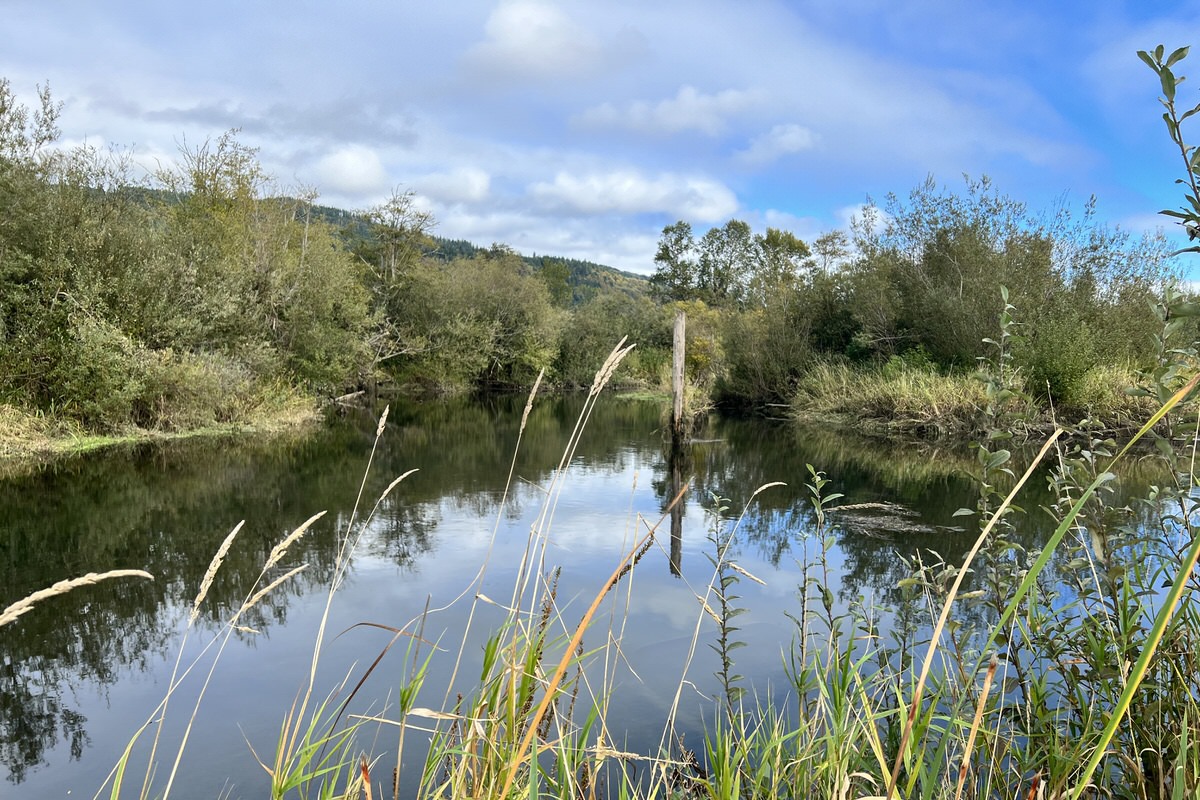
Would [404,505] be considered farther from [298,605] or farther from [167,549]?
[298,605]

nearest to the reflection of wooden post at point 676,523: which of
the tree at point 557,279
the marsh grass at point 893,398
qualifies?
the marsh grass at point 893,398

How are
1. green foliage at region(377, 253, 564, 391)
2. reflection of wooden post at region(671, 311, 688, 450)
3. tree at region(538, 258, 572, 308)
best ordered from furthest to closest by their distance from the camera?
1. tree at region(538, 258, 572, 308)
2. green foliage at region(377, 253, 564, 391)
3. reflection of wooden post at region(671, 311, 688, 450)

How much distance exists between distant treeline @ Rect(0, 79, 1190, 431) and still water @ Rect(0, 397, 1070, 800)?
2.12 meters

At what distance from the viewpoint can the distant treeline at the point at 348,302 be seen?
39.9 feet

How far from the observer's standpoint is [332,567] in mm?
6266

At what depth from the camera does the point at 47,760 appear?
335 centimetres

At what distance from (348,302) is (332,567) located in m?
17.2

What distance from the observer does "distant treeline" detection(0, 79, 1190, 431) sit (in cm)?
1216

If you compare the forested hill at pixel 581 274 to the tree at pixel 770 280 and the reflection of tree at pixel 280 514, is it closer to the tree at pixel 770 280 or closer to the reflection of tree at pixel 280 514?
the tree at pixel 770 280

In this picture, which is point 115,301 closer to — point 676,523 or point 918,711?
point 676,523

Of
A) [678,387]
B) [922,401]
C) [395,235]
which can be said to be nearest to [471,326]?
[395,235]

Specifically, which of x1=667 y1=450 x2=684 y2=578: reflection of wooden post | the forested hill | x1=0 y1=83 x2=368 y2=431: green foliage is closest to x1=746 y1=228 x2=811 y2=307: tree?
x1=667 y1=450 x2=684 y2=578: reflection of wooden post

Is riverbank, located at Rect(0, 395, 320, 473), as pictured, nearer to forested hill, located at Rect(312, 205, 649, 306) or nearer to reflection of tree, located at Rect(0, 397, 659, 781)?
reflection of tree, located at Rect(0, 397, 659, 781)

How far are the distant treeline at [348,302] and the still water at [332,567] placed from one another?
212 centimetres
